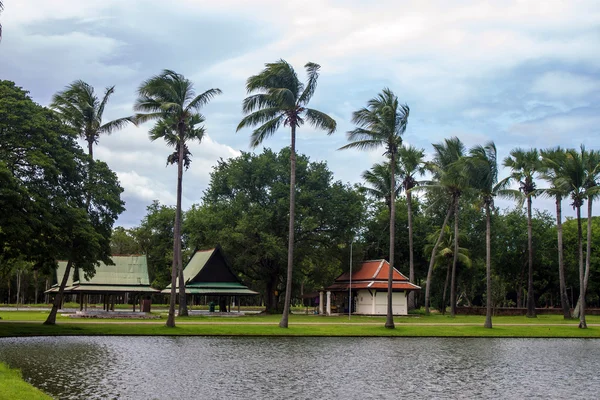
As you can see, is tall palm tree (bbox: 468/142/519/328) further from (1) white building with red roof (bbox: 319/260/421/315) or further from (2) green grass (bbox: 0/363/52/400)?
(2) green grass (bbox: 0/363/52/400)

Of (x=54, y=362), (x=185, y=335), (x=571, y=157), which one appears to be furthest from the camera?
(x=571, y=157)

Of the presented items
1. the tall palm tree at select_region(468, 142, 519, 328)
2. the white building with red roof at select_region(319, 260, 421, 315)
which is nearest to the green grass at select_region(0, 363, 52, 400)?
the tall palm tree at select_region(468, 142, 519, 328)

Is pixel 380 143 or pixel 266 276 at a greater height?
pixel 380 143

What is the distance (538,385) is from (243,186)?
48146 mm

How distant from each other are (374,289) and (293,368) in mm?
39743

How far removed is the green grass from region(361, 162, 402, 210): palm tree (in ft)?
175

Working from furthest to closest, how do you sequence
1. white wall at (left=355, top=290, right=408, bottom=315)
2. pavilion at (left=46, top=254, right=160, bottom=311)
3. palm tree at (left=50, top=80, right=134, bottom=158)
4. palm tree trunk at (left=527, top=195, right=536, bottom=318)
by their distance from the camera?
palm tree trunk at (left=527, top=195, right=536, bottom=318) → white wall at (left=355, top=290, right=408, bottom=315) → pavilion at (left=46, top=254, right=160, bottom=311) → palm tree at (left=50, top=80, right=134, bottom=158)

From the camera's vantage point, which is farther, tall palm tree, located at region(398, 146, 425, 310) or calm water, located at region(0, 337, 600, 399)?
tall palm tree, located at region(398, 146, 425, 310)

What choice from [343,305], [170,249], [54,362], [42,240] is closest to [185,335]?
[42,240]

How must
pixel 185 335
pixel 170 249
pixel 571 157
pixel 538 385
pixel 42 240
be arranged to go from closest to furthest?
pixel 538 385, pixel 42 240, pixel 185 335, pixel 571 157, pixel 170 249

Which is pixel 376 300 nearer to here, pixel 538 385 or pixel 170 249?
pixel 170 249

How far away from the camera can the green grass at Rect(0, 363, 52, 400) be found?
42.0 feet

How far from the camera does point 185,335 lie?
113ft

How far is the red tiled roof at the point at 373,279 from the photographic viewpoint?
6056 cm
